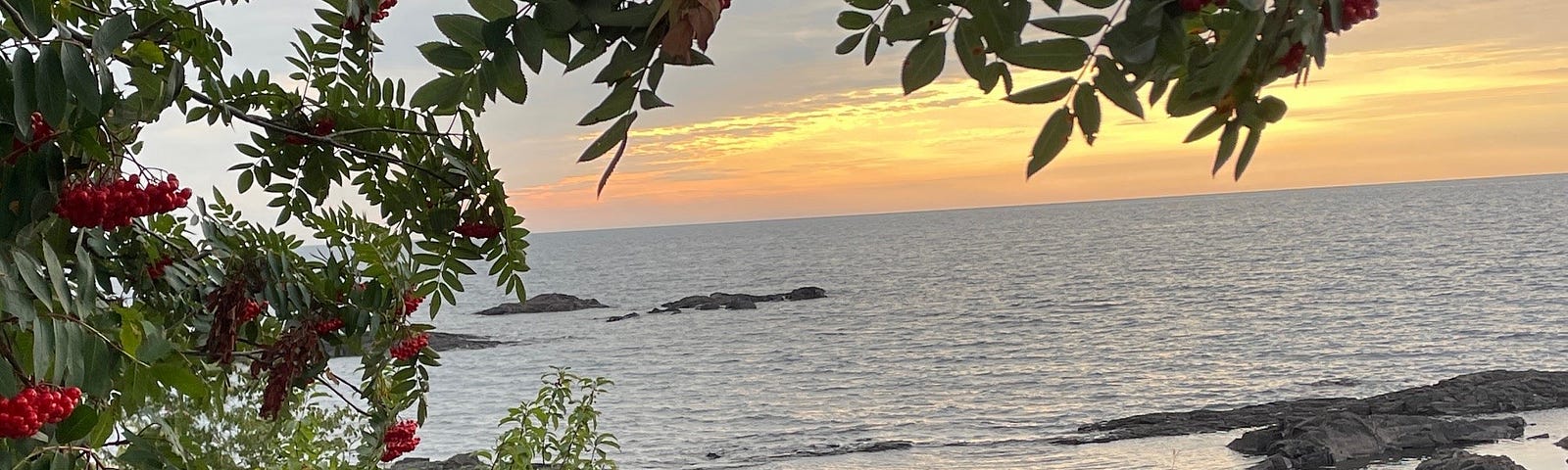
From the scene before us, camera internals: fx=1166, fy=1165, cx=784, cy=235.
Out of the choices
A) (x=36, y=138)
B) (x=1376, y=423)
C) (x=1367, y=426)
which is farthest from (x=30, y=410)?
(x=1376, y=423)

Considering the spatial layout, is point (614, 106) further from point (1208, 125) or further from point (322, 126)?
point (322, 126)

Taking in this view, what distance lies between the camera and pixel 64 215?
5.03 ft

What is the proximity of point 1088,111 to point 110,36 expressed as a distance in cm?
100

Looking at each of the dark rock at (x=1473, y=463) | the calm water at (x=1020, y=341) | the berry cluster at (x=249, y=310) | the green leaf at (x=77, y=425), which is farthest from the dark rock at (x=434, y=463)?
the green leaf at (x=77, y=425)

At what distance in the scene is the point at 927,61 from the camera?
0.70m

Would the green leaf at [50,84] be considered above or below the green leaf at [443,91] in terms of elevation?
above

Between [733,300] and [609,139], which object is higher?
[609,139]

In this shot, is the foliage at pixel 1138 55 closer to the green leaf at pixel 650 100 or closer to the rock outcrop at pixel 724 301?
the green leaf at pixel 650 100

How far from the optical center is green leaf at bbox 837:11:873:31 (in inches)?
31.7

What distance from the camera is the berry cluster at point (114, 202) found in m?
1.53

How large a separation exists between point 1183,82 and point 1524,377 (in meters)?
27.7

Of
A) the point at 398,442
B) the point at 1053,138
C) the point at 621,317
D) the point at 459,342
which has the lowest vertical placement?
the point at 459,342

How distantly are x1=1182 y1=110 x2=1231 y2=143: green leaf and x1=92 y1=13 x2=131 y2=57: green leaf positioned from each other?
1018 millimetres

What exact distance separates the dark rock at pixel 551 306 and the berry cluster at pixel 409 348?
55877mm
